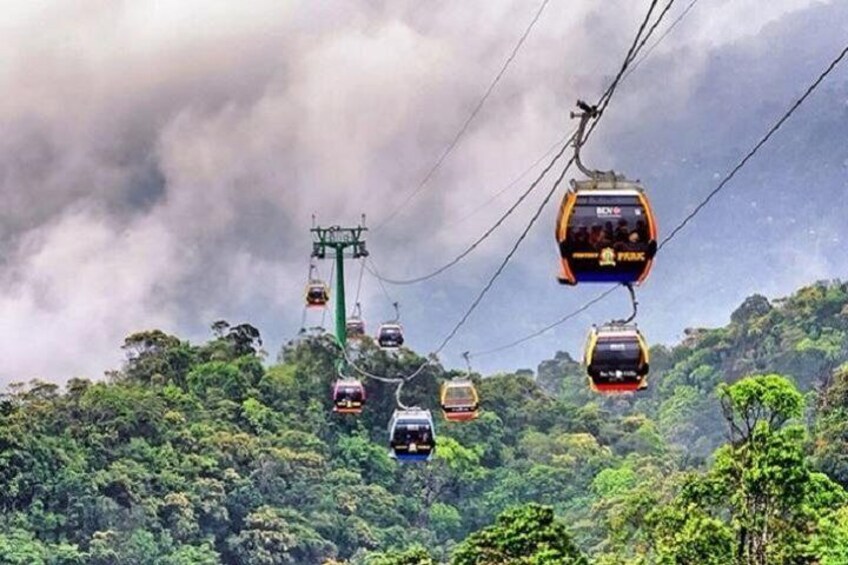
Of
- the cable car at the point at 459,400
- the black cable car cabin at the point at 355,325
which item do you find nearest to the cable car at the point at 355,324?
the black cable car cabin at the point at 355,325

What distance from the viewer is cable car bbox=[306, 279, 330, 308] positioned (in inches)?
1852

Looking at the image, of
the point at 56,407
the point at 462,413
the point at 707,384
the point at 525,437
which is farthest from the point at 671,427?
the point at 462,413

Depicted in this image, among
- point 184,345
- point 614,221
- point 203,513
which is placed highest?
point 184,345

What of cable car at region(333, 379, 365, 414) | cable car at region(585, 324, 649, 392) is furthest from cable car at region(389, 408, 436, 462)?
cable car at region(333, 379, 365, 414)

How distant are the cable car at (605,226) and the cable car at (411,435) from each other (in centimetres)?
1346

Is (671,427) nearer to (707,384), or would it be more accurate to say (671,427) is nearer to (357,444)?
(707,384)

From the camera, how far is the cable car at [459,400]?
89.8ft

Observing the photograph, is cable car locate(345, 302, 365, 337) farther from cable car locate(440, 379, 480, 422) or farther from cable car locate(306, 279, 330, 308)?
cable car locate(440, 379, 480, 422)

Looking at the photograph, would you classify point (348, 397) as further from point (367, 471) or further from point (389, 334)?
point (367, 471)

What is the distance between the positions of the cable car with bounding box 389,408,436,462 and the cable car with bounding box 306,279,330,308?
71.5 ft

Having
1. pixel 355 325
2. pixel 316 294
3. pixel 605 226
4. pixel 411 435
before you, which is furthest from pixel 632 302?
pixel 355 325

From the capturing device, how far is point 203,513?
5606 cm

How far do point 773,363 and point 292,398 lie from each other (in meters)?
34.8

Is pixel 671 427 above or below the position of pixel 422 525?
above
